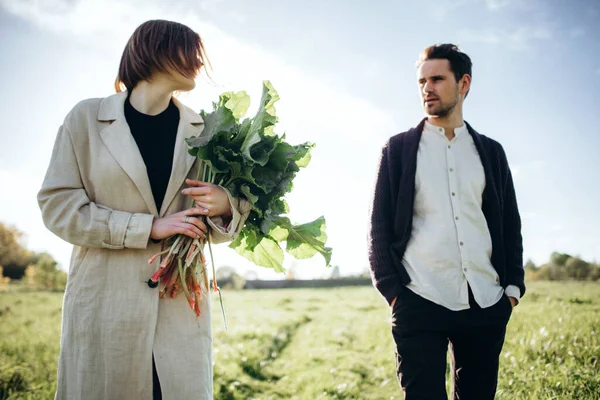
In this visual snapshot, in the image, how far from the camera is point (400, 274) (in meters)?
3.36

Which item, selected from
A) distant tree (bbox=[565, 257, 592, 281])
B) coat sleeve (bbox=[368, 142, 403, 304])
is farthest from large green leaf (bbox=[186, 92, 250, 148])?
distant tree (bbox=[565, 257, 592, 281])

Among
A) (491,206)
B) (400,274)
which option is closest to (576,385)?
(491,206)

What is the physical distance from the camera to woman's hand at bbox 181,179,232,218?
2.67 metres

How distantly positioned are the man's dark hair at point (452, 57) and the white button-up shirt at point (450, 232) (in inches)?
22.5

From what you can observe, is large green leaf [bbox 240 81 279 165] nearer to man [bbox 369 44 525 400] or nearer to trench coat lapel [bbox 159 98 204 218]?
trench coat lapel [bbox 159 98 204 218]

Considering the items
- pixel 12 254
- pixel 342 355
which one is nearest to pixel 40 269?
pixel 12 254

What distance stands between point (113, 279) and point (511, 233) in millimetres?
2796

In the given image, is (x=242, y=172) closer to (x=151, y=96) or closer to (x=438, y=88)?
(x=151, y=96)

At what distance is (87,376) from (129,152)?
45.8 inches

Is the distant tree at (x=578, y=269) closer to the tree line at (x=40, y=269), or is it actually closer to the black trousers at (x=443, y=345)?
the tree line at (x=40, y=269)

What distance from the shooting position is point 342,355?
8.09m

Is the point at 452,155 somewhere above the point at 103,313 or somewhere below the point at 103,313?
above

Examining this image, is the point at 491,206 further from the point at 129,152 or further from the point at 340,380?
the point at 340,380

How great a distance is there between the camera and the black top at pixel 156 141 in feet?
9.05
